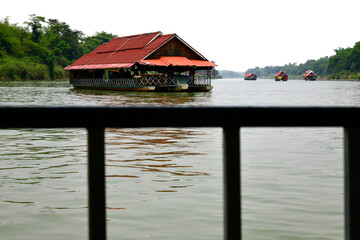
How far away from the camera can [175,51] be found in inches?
1721

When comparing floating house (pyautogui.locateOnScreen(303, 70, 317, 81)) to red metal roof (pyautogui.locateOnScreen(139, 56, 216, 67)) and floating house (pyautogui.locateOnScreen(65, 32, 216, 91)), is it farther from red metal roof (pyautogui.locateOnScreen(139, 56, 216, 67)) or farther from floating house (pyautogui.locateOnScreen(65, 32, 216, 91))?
red metal roof (pyautogui.locateOnScreen(139, 56, 216, 67))

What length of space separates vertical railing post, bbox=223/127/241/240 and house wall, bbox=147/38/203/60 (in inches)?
1602

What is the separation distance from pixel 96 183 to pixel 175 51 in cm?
4247

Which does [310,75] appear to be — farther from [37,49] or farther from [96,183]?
[96,183]

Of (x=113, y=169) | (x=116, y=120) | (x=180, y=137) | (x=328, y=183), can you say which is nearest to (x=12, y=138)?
(x=180, y=137)

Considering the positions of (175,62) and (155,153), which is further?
(175,62)

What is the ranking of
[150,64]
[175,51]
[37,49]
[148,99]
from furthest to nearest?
1. [37,49]
2. [175,51]
3. [150,64]
4. [148,99]

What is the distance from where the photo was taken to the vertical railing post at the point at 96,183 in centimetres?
163

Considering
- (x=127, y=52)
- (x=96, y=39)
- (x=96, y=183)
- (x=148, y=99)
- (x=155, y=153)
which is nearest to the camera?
(x=96, y=183)

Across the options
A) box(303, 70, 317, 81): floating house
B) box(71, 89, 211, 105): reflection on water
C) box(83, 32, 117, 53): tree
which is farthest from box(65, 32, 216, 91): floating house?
box(303, 70, 317, 81): floating house

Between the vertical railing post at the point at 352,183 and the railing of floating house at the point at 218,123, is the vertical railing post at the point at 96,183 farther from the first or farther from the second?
the vertical railing post at the point at 352,183

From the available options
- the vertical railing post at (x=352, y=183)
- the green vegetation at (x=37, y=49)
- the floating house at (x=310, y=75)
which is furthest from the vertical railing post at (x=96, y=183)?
the floating house at (x=310, y=75)

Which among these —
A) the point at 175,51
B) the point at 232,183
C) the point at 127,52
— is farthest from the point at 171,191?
Answer: the point at 127,52

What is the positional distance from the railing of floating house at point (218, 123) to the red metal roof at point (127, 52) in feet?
124
